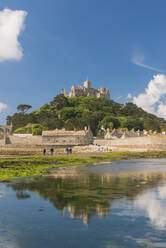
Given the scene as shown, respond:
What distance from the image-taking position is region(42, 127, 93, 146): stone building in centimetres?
10075

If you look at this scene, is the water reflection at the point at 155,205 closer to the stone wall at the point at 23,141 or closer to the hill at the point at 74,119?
the stone wall at the point at 23,141

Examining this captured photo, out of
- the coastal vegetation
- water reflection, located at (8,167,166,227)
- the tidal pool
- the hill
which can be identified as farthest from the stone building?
the tidal pool

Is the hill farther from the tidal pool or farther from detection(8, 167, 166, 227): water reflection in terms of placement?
the tidal pool

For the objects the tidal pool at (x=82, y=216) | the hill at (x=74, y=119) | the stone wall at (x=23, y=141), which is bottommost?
the tidal pool at (x=82, y=216)

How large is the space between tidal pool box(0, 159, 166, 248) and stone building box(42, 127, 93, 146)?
274 feet

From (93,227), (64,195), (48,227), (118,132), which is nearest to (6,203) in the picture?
(64,195)

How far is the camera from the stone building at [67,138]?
10075cm

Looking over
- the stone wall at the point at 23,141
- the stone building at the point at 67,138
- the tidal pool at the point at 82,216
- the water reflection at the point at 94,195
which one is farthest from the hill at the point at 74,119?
the tidal pool at the point at 82,216

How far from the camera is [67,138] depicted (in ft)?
336

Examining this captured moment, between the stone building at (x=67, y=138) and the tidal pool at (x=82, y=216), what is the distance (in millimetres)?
83366

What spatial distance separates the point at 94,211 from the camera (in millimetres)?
11469

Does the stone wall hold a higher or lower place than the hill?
lower

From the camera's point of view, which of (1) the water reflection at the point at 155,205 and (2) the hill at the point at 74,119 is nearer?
(1) the water reflection at the point at 155,205

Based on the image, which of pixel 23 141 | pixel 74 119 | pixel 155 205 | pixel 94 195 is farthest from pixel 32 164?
pixel 74 119
